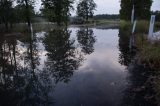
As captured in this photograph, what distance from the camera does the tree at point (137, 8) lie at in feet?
133

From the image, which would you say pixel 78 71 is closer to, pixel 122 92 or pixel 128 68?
pixel 128 68

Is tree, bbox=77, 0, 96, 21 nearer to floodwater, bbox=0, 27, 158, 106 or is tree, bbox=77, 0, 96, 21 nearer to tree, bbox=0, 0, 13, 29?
tree, bbox=0, 0, 13, 29

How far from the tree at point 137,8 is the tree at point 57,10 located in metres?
13.2

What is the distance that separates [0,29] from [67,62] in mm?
30760

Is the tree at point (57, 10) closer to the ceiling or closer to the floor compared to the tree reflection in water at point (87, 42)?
closer to the ceiling

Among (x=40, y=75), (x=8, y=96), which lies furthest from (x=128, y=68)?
(x=8, y=96)

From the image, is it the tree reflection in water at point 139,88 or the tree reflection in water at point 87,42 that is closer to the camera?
the tree reflection in water at point 139,88

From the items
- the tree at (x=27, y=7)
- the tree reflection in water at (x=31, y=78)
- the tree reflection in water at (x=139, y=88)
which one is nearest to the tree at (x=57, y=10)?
the tree at (x=27, y=7)

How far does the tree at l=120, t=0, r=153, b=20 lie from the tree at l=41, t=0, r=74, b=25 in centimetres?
1320

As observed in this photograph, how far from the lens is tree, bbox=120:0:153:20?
40.5m

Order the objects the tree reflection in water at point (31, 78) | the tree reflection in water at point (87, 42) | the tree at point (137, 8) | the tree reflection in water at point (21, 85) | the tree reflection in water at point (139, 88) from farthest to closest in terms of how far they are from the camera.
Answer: the tree at point (137, 8), the tree reflection in water at point (87, 42), the tree reflection in water at point (31, 78), the tree reflection in water at point (21, 85), the tree reflection in water at point (139, 88)

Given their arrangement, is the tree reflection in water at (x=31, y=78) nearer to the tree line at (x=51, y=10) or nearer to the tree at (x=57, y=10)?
the tree line at (x=51, y=10)

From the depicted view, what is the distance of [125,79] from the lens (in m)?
7.94

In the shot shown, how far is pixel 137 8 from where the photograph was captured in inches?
1596
